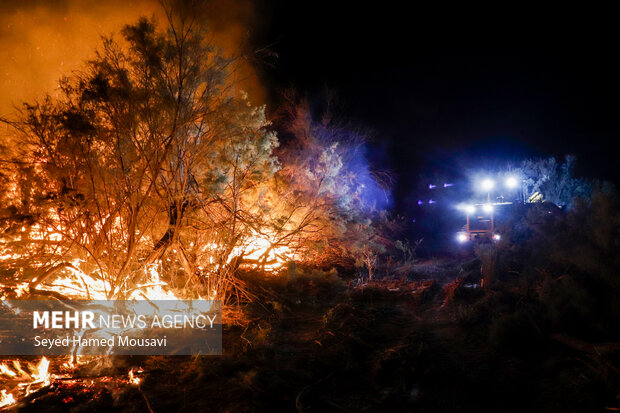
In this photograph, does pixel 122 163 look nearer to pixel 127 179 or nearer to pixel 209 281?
pixel 127 179

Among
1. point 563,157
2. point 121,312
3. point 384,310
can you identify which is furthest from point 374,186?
point 563,157

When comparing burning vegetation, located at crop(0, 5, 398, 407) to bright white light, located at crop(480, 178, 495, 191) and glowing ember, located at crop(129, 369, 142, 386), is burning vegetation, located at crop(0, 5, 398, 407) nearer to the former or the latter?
glowing ember, located at crop(129, 369, 142, 386)

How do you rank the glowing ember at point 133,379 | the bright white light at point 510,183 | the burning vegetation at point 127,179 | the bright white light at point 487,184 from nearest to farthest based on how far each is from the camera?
1. the glowing ember at point 133,379
2. the burning vegetation at point 127,179
3. the bright white light at point 487,184
4. the bright white light at point 510,183

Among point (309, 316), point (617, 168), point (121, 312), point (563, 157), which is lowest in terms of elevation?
point (309, 316)

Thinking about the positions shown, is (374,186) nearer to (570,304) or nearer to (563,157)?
(570,304)

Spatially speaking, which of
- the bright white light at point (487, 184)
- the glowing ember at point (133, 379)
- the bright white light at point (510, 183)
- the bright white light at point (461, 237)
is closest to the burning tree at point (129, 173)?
the glowing ember at point (133, 379)

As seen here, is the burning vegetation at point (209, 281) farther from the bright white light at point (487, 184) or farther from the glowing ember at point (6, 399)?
the bright white light at point (487, 184)

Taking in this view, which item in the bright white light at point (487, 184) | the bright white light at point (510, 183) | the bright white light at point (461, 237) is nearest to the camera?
the bright white light at point (461, 237)

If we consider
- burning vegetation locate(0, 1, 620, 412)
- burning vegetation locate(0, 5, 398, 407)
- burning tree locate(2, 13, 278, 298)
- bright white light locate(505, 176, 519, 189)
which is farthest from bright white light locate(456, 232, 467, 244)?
burning tree locate(2, 13, 278, 298)

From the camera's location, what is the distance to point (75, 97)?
671 cm

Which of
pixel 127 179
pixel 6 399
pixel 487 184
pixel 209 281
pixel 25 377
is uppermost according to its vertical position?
pixel 487 184

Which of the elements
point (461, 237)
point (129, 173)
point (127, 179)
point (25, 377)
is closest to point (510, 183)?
point (461, 237)

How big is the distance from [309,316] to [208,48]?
21.5ft

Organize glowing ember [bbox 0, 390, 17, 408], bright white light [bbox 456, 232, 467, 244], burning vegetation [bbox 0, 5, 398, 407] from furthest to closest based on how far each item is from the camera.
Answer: bright white light [bbox 456, 232, 467, 244], burning vegetation [bbox 0, 5, 398, 407], glowing ember [bbox 0, 390, 17, 408]
